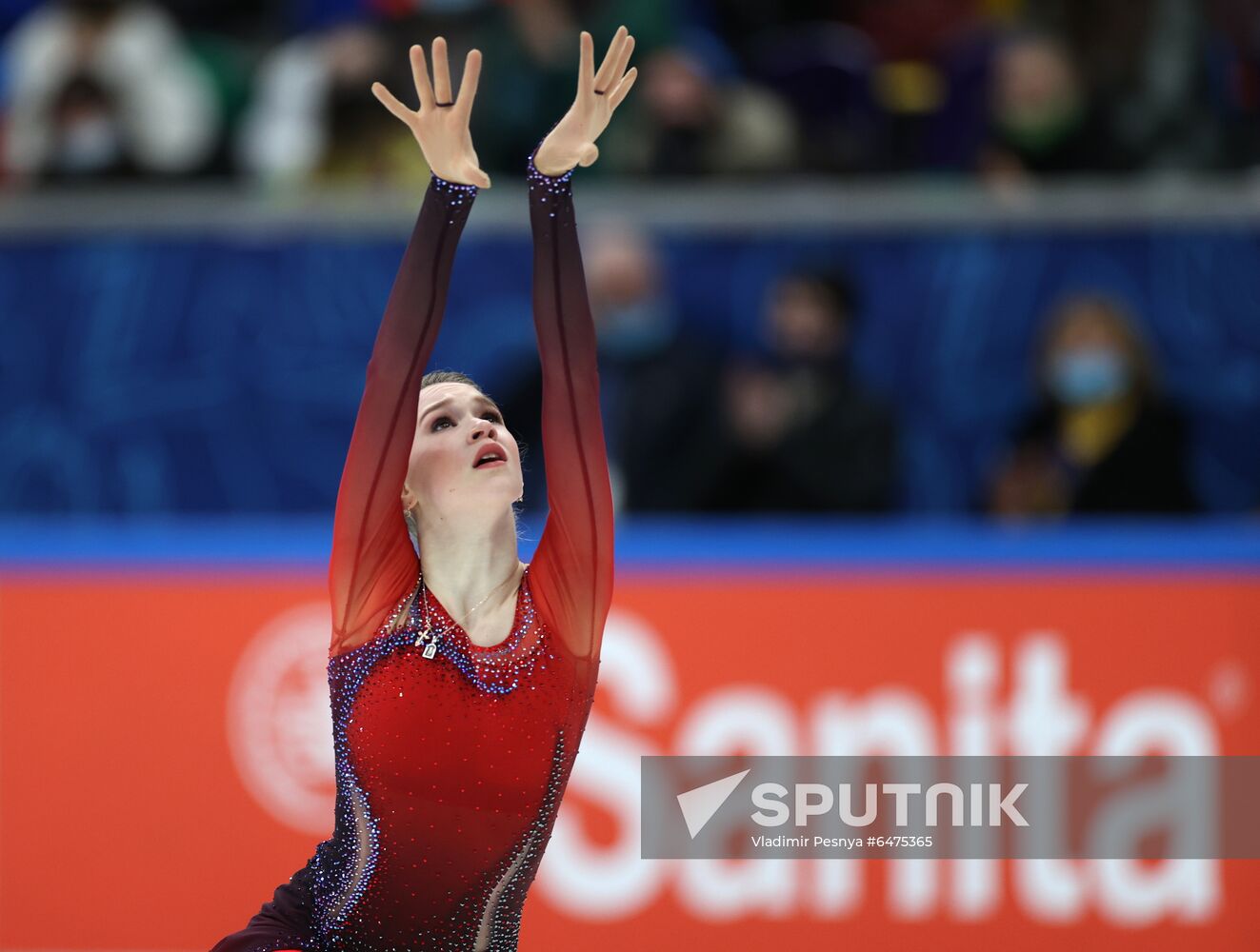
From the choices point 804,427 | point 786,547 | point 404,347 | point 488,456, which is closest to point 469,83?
point 404,347

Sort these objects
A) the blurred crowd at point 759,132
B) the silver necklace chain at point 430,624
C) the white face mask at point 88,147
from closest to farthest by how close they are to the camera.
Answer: the silver necklace chain at point 430,624 → the blurred crowd at point 759,132 → the white face mask at point 88,147

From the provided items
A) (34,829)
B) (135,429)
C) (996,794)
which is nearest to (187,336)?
(135,429)

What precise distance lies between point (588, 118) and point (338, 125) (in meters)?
3.44

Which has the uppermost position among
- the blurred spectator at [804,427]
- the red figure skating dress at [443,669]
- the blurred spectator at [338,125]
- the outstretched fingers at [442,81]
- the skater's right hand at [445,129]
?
the blurred spectator at [338,125]

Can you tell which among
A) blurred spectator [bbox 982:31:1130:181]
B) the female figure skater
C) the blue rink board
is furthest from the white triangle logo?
→ blurred spectator [bbox 982:31:1130:181]

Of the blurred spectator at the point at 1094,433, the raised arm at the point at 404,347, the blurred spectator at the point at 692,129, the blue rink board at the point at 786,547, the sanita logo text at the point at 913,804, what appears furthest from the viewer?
the blurred spectator at the point at 692,129

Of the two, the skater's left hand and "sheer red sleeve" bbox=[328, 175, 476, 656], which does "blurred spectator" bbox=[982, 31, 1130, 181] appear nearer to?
the skater's left hand

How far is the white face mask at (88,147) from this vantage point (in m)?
6.06

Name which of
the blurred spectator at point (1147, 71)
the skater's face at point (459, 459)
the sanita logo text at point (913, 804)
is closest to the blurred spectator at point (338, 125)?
the blurred spectator at point (1147, 71)

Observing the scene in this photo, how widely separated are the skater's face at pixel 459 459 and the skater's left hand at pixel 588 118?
45 centimetres

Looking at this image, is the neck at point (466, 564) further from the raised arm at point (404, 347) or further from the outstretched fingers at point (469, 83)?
the outstretched fingers at point (469, 83)

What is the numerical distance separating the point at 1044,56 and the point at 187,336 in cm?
300

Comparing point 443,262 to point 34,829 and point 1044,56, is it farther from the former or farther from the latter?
point 1044,56

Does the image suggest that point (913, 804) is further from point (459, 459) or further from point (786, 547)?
point (459, 459)
